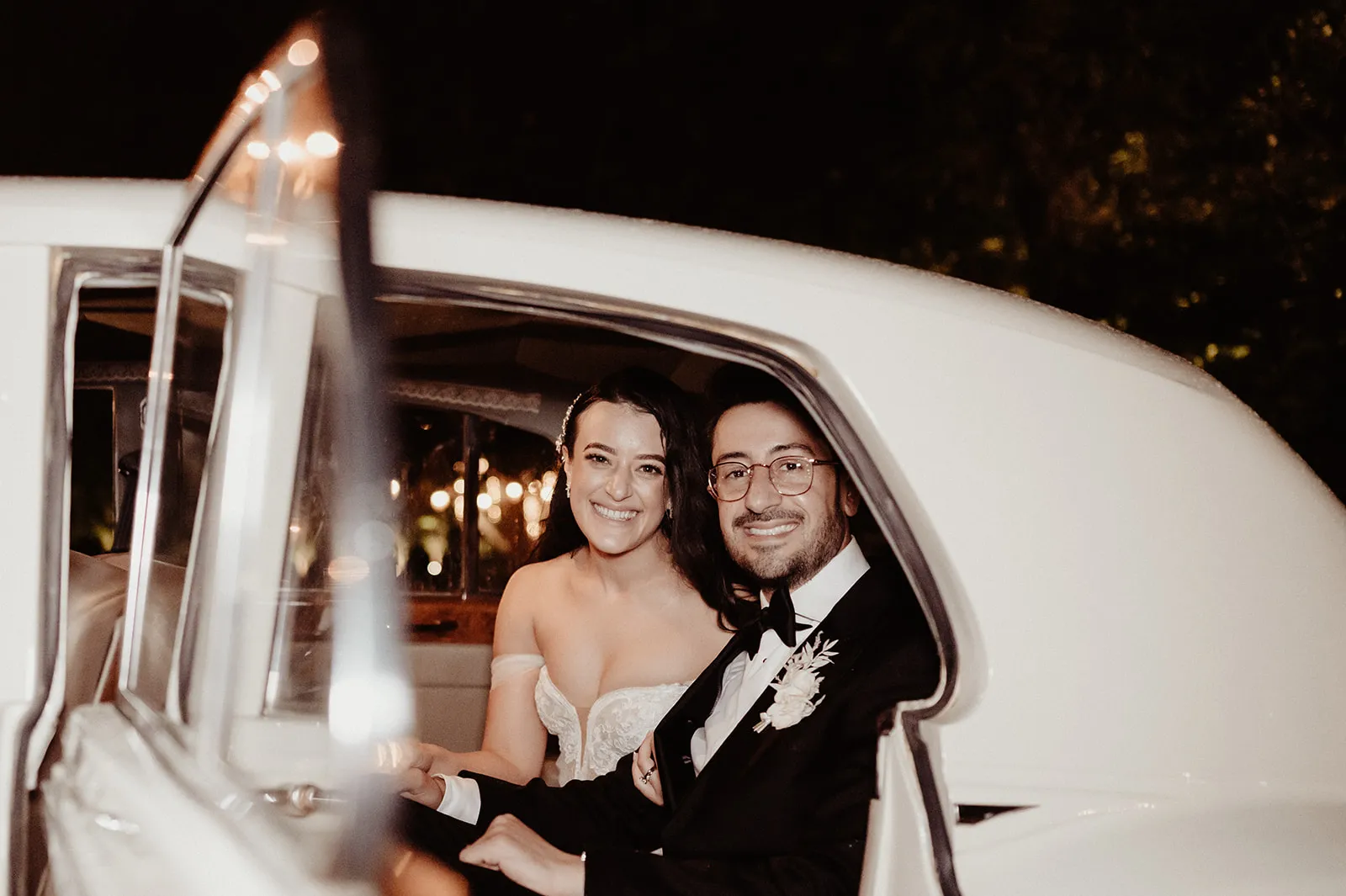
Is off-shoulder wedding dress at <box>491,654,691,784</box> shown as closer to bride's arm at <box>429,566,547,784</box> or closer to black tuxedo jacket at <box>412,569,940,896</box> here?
bride's arm at <box>429,566,547,784</box>

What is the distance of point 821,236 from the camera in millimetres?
10195

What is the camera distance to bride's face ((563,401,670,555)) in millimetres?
2729

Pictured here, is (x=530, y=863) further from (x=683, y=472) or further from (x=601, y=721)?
(x=683, y=472)

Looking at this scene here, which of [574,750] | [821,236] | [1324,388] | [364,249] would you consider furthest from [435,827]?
[821,236]

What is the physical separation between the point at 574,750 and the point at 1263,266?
5.80 metres

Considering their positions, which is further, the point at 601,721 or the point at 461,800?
the point at 601,721

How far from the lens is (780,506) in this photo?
2.32 metres

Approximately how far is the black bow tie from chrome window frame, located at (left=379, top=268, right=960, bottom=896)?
69cm

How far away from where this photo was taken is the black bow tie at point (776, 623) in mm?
2045

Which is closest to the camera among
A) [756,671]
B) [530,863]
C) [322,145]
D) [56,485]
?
[322,145]

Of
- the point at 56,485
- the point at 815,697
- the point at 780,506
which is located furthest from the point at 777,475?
the point at 56,485

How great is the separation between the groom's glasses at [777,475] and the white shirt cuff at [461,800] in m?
0.82

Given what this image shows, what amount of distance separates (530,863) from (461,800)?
0.46m

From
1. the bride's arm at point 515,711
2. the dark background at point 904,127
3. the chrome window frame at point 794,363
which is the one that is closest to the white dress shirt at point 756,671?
the bride's arm at point 515,711
